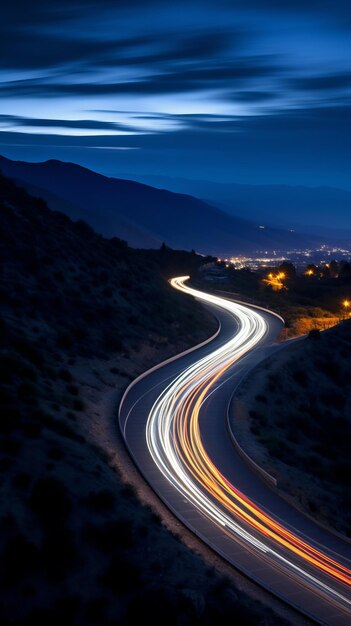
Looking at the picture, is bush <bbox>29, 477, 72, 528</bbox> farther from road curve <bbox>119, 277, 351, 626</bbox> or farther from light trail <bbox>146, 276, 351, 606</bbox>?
light trail <bbox>146, 276, 351, 606</bbox>

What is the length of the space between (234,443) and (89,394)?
331 inches

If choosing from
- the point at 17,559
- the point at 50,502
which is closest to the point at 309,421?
the point at 50,502

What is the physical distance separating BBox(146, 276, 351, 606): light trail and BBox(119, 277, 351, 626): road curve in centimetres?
3

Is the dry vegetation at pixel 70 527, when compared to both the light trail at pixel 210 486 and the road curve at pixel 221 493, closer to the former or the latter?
the road curve at pixel 221 493

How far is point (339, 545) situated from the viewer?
21156 millimetres

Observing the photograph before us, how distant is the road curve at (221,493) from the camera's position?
18391 mm

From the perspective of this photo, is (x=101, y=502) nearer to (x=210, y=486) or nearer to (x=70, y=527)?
(x=70, y=527)

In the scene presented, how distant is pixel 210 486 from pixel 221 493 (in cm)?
83

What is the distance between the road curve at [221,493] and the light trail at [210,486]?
0.11 feet

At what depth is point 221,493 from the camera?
2522cm

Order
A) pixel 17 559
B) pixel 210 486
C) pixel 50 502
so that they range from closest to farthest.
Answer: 1. pixel 17 559
2. pixel 50 502
3. pixel 210 486

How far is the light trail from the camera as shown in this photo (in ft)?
63.1

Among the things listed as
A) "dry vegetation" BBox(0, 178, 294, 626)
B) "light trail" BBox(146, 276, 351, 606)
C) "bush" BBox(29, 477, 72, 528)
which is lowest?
"light trail" BBox(146, 276, 351, 606)

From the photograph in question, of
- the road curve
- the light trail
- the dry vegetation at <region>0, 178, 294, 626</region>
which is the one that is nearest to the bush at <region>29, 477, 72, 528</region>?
the dry vegetation at <region>0, 178, 294, 626</region>
